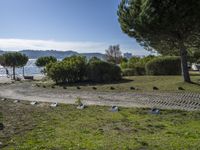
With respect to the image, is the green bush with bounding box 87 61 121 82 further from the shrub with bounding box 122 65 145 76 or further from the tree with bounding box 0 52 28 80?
the tree with bounding box 0 52 28 80

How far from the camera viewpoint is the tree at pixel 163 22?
1598cm

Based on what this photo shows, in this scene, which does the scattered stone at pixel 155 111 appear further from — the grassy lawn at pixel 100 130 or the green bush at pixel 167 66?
the green bush at pixel 167 66

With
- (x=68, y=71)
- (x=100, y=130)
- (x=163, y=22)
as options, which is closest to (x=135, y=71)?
(x=68, y=71)

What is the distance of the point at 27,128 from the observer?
304 inches

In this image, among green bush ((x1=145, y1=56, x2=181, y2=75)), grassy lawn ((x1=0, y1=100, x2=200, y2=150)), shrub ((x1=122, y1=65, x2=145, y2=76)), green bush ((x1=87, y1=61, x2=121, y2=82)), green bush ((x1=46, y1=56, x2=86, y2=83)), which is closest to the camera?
grassy lawn ((x1=0, y1=100, x2=200, y2=150))

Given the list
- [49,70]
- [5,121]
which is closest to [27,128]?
[5,121]

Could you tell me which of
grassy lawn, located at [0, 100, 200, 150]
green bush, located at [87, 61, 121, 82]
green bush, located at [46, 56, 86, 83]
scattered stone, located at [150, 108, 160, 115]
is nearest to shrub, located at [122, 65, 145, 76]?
green bush, located at [87, 61, 121, 82]

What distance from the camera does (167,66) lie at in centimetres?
2584

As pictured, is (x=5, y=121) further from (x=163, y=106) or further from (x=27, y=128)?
(x=163, y=106)

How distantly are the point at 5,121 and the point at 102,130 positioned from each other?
298cm

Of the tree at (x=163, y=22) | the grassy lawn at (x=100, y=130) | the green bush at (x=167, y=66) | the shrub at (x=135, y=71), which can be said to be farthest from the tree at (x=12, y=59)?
the grassy lawn at (x=100, y=130)

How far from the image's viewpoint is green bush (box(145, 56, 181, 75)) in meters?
25.6

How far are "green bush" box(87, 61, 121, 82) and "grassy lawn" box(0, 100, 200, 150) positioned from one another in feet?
44.1

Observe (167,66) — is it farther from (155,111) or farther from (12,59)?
(12,59)
